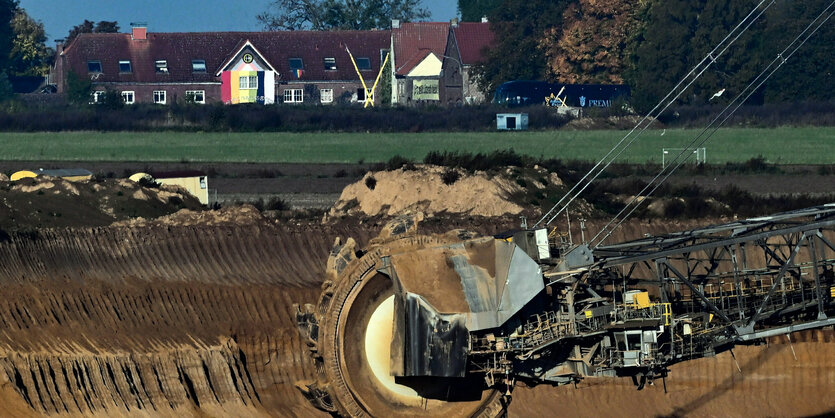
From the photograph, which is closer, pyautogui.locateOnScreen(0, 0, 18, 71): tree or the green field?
the green field

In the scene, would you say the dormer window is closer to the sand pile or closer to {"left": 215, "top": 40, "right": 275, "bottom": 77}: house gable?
{"left": 215, "top": 40, "right": 275, "bottom": 77}: house gable

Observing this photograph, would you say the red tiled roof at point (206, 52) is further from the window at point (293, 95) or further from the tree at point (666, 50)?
the tree at point (666, 50)

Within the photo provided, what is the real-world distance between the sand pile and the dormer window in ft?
262

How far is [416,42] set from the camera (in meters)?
145

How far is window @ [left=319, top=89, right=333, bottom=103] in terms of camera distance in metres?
141

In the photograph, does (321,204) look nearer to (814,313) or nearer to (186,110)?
(814,313)

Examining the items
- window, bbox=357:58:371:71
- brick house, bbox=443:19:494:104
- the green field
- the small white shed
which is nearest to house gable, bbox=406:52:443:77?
brick house, bbox=443:19:494:104

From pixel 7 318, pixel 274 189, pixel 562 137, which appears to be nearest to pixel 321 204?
pixel 274 189

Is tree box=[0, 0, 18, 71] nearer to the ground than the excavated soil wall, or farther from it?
farther from it

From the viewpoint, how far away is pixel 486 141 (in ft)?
328

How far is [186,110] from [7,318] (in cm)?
6991

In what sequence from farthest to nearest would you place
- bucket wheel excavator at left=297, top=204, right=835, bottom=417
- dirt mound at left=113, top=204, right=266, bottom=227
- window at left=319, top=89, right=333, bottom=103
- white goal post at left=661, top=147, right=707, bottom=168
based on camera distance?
1. window at left=319, top=89, right=333, bottom=103
2. white goal post at left=661, top=147, right=707, bottom=168
3. dirt mound at left=113, top=204, right=266, bottom=227
4. bucket wheel excavator at left=297, top=204, right=835, bottom=417

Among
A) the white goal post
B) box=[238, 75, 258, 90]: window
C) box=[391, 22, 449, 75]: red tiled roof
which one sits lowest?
the white goal post

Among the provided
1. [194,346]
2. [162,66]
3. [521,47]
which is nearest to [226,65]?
[162,66]
